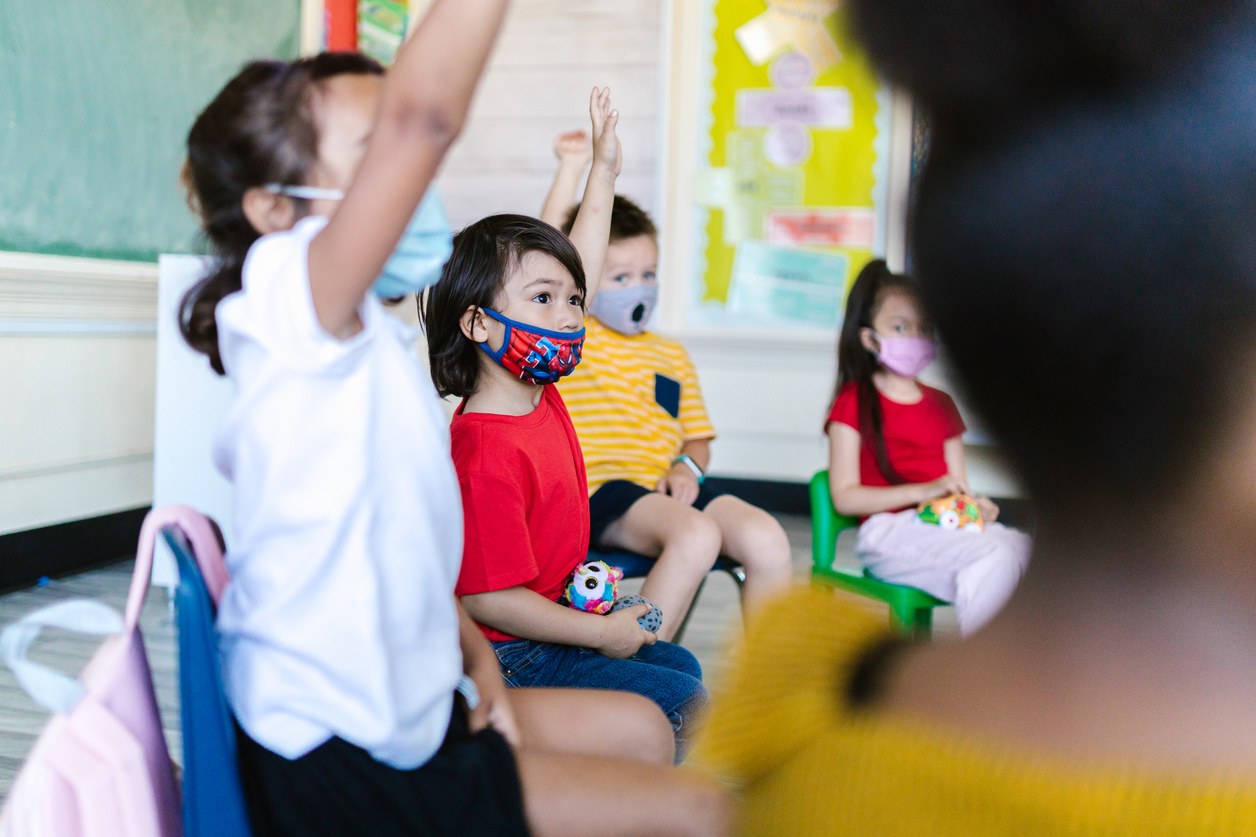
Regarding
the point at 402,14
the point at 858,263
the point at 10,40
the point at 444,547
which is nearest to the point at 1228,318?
the point at 444,547

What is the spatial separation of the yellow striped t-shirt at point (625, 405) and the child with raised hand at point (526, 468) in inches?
23.8

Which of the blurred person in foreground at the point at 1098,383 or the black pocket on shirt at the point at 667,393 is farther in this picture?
the black pocket on shirt at the point at 667,393

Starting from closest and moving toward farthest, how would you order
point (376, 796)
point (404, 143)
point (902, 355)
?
point (404, 143) < point (376, 796) < point (902, 355)

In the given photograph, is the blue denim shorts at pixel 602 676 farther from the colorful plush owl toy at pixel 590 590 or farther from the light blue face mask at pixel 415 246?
the light blue face mask at pixel 415 246

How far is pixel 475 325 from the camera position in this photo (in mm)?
1405

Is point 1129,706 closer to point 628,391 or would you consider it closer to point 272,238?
point 272,238

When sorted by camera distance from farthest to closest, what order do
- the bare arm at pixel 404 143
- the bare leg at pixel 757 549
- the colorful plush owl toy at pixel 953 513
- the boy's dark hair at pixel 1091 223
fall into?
the colorful plush owl toy at pixel 953 513 < the bare leg at pixel 757 549 < the bare arm at pixel 404 143 < the boy's dark hair at pixel 1091 223

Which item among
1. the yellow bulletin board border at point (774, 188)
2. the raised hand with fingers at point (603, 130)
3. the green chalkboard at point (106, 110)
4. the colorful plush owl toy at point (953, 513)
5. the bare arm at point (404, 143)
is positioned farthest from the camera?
the yellow bulletin board border at point (774, 188)

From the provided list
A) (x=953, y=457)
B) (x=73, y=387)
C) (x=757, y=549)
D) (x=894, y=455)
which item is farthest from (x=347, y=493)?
(x=73, y=387)

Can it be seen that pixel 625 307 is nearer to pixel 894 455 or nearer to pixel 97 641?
pixel 894 455

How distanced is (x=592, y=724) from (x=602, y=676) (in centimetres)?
33

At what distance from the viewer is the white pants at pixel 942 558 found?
76.5 inches

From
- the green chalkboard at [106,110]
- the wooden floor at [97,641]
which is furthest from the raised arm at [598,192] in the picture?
the green chalkboard at [106,110]

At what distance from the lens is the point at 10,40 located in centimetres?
266
